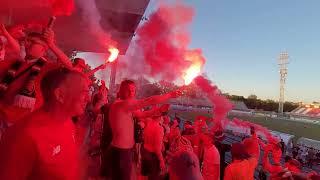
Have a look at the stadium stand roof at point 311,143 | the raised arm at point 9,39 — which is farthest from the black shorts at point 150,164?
the stadium stand roof at point 311,143

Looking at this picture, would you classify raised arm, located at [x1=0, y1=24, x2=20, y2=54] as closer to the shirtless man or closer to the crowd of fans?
the crowd of fans

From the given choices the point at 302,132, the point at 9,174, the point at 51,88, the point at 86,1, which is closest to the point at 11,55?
the point at 51,88

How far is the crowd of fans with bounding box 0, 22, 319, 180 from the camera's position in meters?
2.11

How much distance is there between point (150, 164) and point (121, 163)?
248cm

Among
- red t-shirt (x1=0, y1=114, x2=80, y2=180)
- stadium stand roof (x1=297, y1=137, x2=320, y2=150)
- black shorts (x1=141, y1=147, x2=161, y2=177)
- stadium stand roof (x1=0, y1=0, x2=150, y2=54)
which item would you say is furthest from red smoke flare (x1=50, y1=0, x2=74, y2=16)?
stadium stand roof (x1=297, y1=137, x2=320, y2=150)

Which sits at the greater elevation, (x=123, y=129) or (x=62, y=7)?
(x=62, y=7)

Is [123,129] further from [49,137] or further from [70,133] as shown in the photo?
[49,137]

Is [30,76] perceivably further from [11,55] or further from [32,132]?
[32,132]

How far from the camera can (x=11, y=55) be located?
395cm

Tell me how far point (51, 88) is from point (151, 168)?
19.3 ft

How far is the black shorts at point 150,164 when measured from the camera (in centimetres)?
779

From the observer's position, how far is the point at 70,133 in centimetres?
240

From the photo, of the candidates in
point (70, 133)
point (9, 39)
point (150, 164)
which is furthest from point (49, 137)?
point (150, 164)

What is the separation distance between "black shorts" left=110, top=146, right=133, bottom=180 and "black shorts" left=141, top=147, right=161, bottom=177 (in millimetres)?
2128
